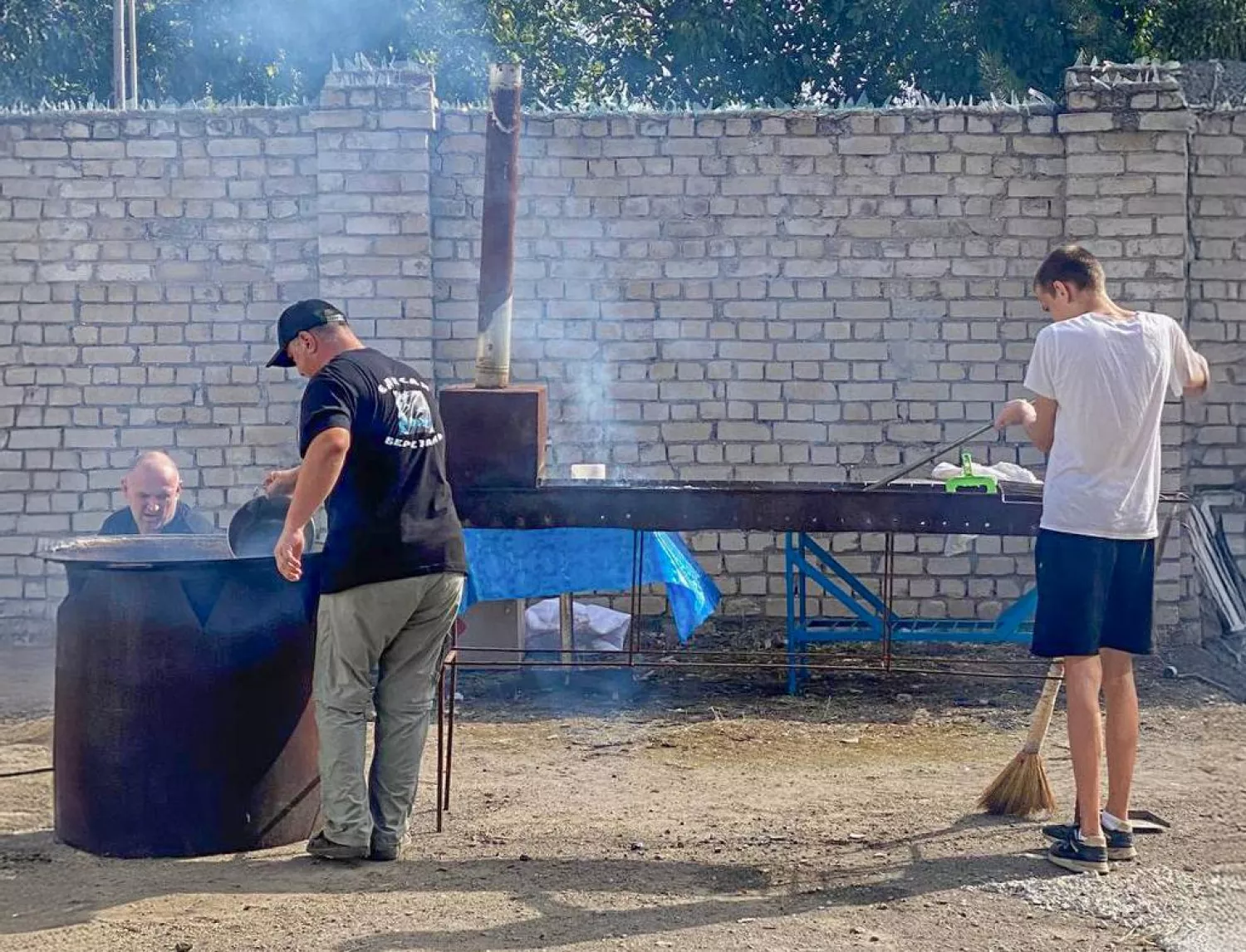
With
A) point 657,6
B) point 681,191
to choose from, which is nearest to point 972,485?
point 681,191

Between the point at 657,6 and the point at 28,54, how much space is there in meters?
7.77

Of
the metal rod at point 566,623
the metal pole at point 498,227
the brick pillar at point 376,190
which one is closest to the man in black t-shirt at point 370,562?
the metal pole at point 498,227

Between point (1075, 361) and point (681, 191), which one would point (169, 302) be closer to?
point (681, 191)

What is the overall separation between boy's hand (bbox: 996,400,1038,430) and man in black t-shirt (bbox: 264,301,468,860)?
200 cm

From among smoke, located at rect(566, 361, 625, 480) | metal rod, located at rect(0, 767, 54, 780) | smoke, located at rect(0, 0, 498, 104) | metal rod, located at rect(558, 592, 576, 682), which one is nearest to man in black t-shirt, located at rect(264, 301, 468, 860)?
metal rod, located at rect(0, 767, 54, 780)

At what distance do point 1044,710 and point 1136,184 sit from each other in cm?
475

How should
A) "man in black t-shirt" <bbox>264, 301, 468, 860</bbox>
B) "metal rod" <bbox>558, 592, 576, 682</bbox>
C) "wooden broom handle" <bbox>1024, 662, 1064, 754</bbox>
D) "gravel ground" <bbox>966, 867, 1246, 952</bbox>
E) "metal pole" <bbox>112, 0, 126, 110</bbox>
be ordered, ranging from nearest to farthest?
"gravel ground" <bbox>966, 867, 1246, 952</bbox> → "man in black t-shirt" <bbox>264, 301, 468, 860</bbox> → "wooden broom handle" <bbox>1024, 662, 1064, 754</bbox> → "metal rod" <bbox>558, 592, 576, 682</bbox> → "metal pole" <bbox>112, 0, 126, 110</bbox>

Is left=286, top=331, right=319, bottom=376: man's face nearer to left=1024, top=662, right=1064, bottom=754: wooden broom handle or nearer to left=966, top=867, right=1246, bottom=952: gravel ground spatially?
left=966, top=867, right=1246, bottom=952: gravel ground

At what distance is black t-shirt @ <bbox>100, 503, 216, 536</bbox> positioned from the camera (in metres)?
6.67

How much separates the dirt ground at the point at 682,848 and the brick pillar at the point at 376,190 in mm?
2831

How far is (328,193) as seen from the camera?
939 centimetres

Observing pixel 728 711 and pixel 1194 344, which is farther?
pixel 1194 344

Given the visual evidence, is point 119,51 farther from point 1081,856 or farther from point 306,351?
point 1081,856

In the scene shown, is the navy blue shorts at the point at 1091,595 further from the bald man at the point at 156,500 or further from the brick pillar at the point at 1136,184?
the brick pillar at the point at 1136,184
